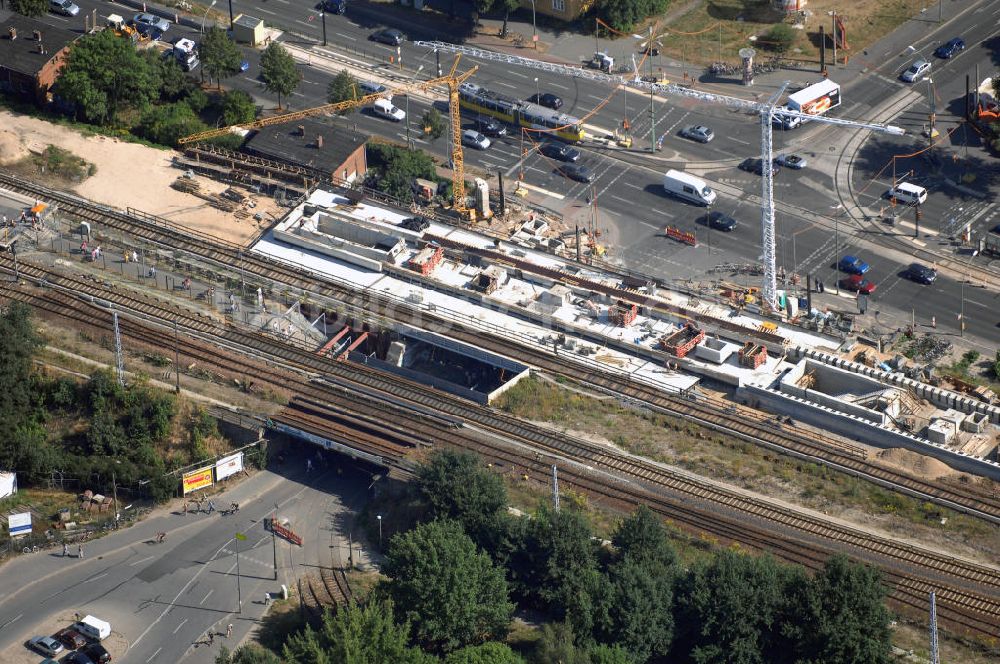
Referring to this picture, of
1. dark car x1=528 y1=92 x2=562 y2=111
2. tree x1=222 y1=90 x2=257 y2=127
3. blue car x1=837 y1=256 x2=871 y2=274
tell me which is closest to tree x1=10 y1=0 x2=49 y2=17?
tree x1=222 y1=90 x2=257 y2=127

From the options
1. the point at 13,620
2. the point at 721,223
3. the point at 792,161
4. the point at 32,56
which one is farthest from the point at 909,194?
the point at 13,620

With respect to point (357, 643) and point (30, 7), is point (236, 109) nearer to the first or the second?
point (30, 7)

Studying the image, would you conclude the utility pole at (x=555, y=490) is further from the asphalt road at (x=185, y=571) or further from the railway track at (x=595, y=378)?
the railway track at (x=595, y=378)

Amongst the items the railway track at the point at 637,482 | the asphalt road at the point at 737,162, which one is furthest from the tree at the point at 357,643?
the asphalt road at the point at 737,162

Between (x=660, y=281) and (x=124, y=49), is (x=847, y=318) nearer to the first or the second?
(x=660, y=281)

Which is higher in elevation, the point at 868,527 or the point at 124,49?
the point at 124,49

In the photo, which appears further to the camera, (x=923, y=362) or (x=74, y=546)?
Answer: (x=923, y=362)

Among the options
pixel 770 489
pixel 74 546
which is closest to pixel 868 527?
pixel 770 489
